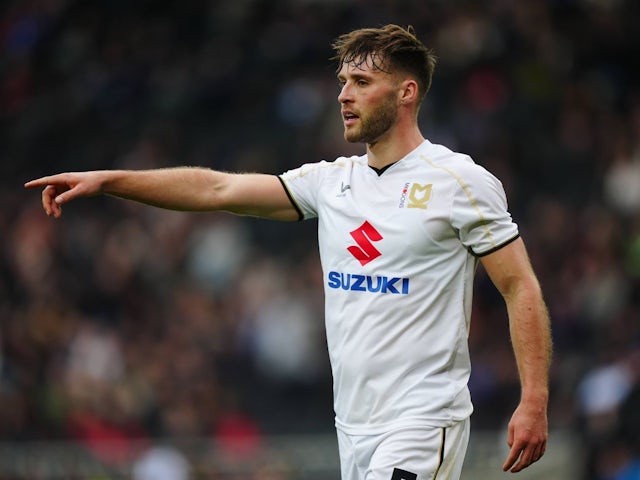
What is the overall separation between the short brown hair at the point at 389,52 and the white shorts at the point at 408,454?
1516 mm

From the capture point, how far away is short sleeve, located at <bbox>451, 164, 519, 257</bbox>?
241 inches

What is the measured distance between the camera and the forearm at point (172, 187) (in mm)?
6523

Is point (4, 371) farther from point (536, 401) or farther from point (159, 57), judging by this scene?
point (536, 401)

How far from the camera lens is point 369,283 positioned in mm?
6285

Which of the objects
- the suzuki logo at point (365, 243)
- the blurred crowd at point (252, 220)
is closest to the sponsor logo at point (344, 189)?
the suzuki logo at point (365, 243)

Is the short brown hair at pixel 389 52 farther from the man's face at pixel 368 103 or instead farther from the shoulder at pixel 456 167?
the shoulder at pixel 456 167

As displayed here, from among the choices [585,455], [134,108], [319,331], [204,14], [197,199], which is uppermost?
[204,14]

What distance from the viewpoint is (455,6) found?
18328 mm

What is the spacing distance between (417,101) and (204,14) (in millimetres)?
14566

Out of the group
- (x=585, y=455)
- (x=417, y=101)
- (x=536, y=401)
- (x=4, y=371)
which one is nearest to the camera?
(x=536, y=401)

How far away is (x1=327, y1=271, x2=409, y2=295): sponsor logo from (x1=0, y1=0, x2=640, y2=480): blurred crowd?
18.3 feet

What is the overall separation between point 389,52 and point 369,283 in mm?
1033

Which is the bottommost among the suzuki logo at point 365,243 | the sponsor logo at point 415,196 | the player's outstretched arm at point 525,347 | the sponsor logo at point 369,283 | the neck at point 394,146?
the player's outstretched arm at point 525,347

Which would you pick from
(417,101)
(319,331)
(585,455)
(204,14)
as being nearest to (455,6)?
(204,14)
